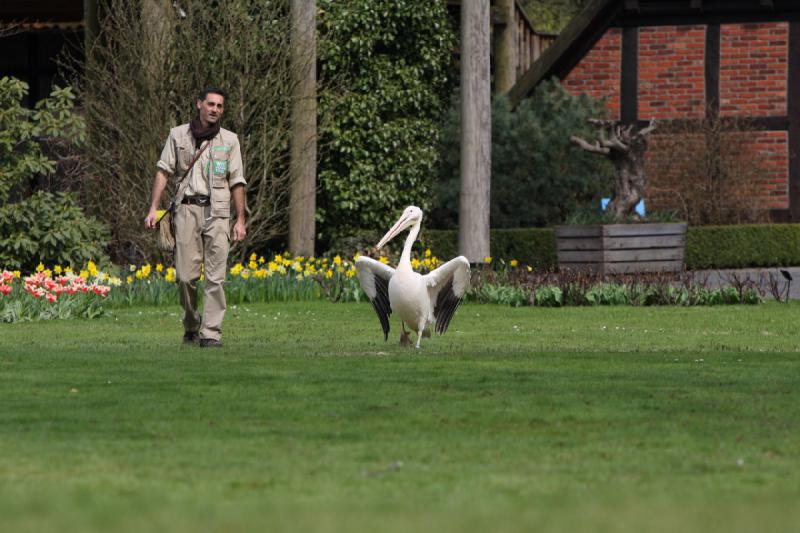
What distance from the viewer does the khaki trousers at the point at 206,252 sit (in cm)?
1148

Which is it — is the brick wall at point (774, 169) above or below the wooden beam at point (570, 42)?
below

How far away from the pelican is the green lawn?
261 mm

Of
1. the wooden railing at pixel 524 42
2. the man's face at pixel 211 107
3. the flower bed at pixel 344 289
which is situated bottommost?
the flower bed at pixel 344 289

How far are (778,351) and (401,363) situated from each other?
3.02 metres

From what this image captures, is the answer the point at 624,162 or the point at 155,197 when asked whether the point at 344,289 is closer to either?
the point at 624,162

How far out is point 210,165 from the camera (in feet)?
37.8

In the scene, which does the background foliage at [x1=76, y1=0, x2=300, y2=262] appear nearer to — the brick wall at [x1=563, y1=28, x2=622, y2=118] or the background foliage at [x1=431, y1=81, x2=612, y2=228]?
the background foliage at [x1=431, y1=81, x2=612, y2=228]

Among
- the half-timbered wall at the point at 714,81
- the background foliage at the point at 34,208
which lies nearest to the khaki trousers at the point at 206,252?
the background foliage at the point at 34,208

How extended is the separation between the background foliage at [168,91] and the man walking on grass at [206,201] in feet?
25.3

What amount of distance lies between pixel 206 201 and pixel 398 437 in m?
4.93

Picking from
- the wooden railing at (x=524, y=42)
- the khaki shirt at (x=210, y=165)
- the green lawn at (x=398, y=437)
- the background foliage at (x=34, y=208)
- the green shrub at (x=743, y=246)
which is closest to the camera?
the green lawn at (x=398, y=437)

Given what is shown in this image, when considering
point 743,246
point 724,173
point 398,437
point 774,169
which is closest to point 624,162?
point 743,246

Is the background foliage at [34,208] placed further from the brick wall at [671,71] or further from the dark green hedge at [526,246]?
the brick wall at [671,71]

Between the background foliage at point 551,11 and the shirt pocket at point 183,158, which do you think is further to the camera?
the background foliage at point 551,11
